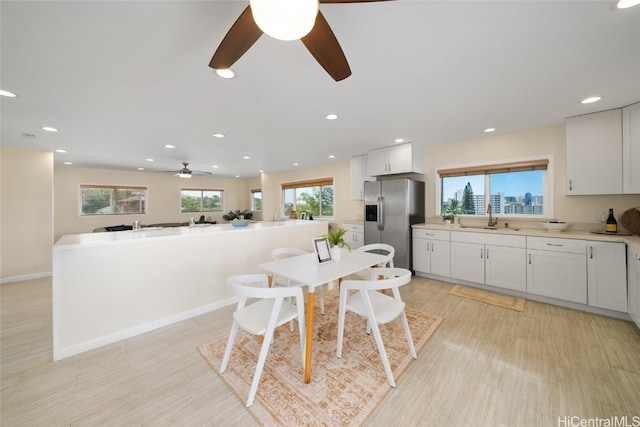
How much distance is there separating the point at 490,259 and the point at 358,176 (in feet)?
9.15

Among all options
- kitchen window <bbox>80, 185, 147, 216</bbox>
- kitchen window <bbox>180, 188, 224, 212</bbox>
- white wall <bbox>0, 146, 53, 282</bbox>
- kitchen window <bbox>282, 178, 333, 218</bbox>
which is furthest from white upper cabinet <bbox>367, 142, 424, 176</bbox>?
kitchen window <bbox>80, 185, 147, 216</bbox>

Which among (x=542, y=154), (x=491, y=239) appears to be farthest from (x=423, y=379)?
(x=542, y=154)

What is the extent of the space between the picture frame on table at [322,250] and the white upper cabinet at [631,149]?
11.2 ft

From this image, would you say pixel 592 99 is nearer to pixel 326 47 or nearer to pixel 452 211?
pixel 452 211

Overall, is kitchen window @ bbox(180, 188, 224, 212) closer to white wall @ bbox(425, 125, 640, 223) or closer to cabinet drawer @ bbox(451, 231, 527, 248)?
white wall @ bbox(425, 125, 640, 223)

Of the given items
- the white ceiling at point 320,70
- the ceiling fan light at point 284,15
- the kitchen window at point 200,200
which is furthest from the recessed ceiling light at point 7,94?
the kitchen window at point 200,200

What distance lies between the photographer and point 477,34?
1424mm

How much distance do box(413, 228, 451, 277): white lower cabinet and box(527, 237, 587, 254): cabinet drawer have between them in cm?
100

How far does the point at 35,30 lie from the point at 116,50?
361 mm

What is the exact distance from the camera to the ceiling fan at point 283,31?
80 centimetres

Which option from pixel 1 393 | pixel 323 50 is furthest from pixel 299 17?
pixel 1 393

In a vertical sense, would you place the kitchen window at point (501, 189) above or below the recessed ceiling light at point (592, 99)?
below

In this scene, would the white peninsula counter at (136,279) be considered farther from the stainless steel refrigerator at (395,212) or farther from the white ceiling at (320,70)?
the stainless steel refrigerator at (395,212)

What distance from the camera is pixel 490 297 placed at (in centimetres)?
311
